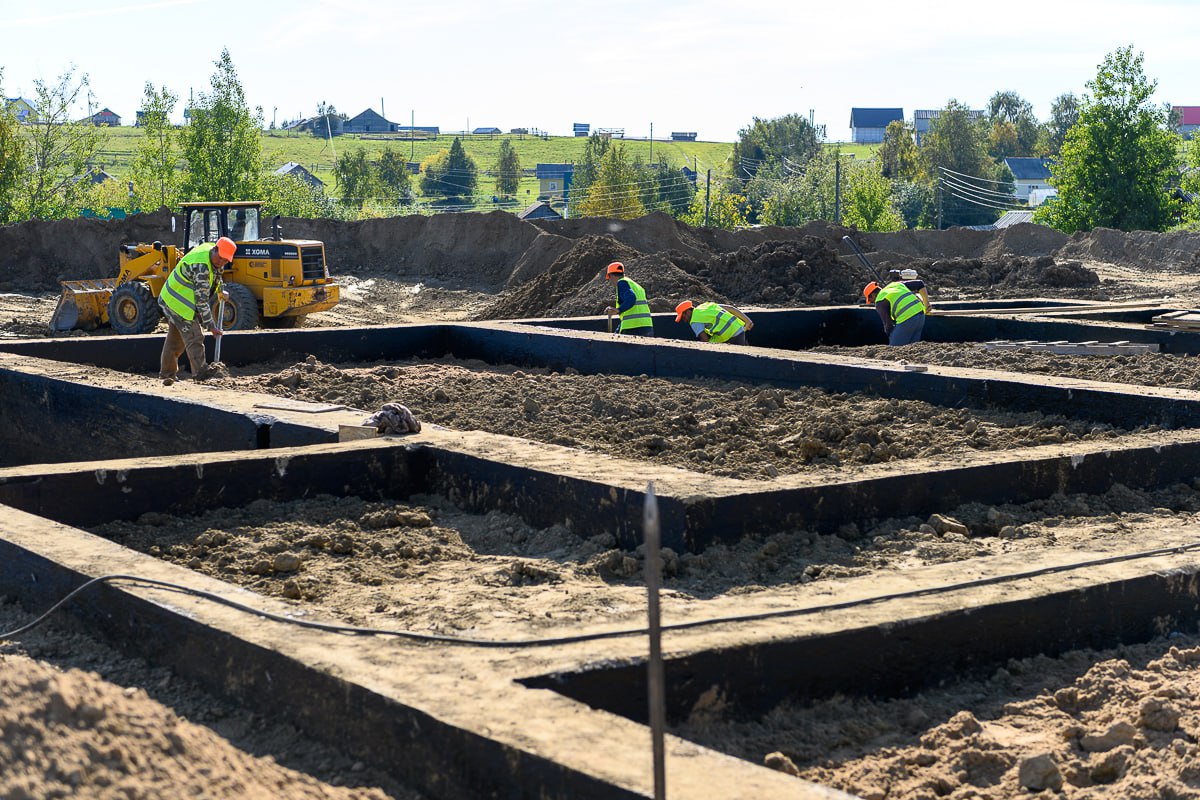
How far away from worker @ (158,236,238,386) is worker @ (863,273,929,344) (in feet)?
23.3

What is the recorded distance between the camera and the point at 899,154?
110 metres

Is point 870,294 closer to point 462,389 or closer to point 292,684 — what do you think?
point 462,389

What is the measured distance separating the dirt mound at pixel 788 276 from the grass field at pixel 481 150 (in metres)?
95.0

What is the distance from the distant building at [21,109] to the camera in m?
41.4

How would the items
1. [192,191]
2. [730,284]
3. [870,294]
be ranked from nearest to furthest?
[870,294] < [730,284] < [192,191]

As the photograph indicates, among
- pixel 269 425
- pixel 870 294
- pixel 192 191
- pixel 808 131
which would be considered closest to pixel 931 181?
pixel 808 131

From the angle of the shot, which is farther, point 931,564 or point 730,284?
point 730,284

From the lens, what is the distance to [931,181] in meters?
107

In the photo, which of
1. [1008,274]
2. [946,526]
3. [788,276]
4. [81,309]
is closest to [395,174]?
[1008,274]

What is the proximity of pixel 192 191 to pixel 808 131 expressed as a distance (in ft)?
314

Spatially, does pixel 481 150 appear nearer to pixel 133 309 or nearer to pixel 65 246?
pixel 65 246

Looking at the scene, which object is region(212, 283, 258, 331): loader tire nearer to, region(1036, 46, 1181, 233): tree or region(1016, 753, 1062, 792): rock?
region(1016, 753, 1062, 792): rock

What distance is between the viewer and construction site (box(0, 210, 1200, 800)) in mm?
3621

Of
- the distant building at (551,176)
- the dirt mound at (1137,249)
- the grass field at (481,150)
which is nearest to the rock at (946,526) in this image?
the dirt mound at (1137,249)
